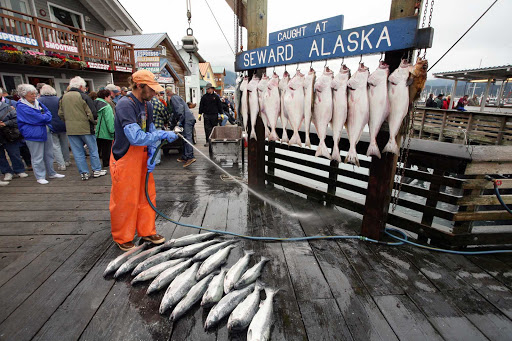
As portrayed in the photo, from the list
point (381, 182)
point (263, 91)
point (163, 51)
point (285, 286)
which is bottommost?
point (285, 286)

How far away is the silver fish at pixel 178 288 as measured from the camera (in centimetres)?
198

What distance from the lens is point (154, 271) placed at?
235 centimetres

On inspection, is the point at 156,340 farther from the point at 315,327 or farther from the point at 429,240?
the point at 429,240

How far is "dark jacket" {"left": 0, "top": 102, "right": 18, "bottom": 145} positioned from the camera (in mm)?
4801

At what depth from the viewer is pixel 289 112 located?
2.84 meters

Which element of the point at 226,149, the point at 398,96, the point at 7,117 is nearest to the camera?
the point at 398,96

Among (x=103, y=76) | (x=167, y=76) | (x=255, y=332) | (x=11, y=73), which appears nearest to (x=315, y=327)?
(x=255, y=332)

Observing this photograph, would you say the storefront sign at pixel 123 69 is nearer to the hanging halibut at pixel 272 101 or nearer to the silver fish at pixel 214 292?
the hanging halibut at pixel 272 101

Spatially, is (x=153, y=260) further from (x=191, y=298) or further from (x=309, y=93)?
(x=309, y=93)

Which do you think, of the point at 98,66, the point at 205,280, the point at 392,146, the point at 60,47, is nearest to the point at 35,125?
the point at 205,280

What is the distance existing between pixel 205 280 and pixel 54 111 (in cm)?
544

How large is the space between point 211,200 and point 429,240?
3.19 metres

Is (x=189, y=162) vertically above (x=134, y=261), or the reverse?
(x=189, y=162)

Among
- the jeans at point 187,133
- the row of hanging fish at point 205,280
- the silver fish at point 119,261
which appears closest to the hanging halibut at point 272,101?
the row of hanging fish at point 205,280
